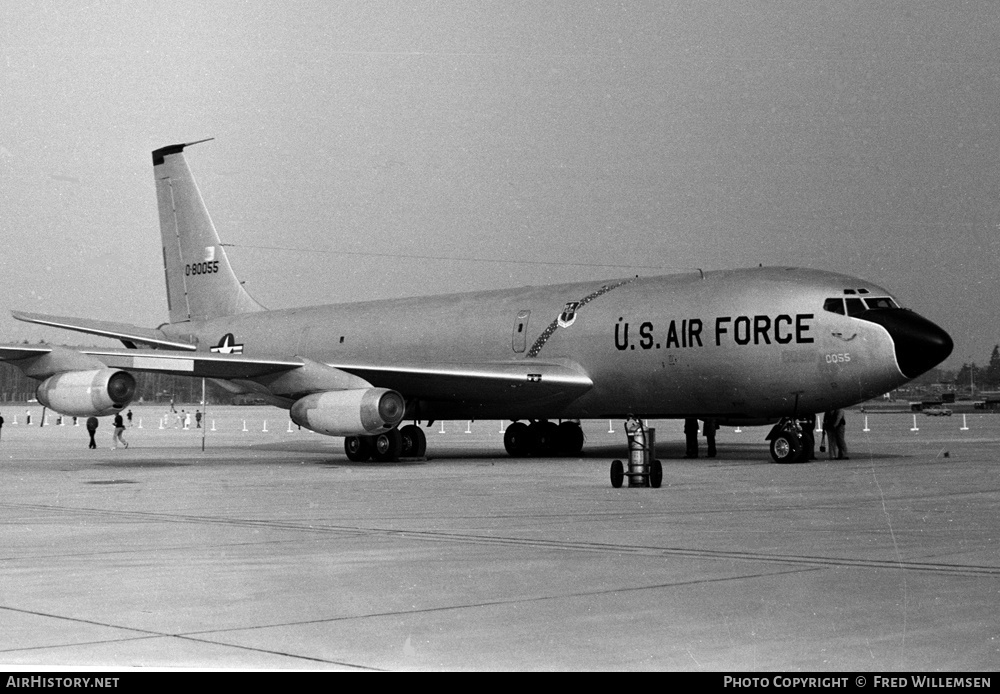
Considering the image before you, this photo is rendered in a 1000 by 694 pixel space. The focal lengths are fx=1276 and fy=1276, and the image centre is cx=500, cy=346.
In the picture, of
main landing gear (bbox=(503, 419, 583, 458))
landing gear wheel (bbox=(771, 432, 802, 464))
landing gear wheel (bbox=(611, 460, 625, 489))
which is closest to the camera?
landing gear wheel (bbox=(611, 460, 625, 489))

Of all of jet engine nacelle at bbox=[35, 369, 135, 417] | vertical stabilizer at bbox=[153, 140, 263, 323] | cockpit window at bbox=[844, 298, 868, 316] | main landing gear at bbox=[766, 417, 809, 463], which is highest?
vertical stabilizer at bbox=[153, 140, 263, 323]

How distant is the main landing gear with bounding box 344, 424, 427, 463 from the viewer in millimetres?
31000

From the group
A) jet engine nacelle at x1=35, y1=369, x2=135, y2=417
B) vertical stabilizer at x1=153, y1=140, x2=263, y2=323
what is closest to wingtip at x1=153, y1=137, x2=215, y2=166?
vertical stabilizer at x1=153, y1=140, x2=263, y2=323

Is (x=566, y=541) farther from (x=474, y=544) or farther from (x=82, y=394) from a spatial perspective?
(x=82, y=394)

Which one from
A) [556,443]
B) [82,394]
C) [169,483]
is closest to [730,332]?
[556,443]

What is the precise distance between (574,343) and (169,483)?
11.8m

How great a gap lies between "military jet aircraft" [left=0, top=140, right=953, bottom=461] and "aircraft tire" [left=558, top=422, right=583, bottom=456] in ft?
0.16

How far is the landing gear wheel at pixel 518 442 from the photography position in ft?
113

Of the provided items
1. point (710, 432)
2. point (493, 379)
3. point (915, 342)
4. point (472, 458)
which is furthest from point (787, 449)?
point (472, 458)

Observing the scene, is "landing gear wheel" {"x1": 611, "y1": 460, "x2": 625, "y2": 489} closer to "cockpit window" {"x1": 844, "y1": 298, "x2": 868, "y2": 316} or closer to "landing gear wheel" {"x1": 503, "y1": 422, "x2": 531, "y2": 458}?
"cockpit window" {"x1": 844, "y1": 298, "x2": 868, "y2": 316}

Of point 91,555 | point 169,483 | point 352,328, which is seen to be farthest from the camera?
point 352,328

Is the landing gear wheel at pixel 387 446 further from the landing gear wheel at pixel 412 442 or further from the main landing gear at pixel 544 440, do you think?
the main landing gear at pixel 544 440

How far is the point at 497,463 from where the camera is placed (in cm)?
2989

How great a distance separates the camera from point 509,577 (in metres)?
9.90
